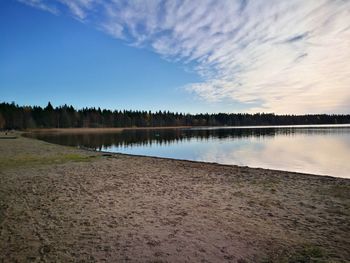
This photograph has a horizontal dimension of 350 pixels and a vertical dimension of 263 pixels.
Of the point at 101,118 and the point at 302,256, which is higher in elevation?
the point at 101,118

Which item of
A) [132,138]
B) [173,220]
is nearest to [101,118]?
[132,138]

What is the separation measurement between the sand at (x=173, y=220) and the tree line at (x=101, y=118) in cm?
9668

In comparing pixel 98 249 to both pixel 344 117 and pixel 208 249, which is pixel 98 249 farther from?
pixel 344 117

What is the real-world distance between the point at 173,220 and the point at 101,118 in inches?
5036

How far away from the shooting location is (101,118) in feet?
419

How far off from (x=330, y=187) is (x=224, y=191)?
4.30 metres

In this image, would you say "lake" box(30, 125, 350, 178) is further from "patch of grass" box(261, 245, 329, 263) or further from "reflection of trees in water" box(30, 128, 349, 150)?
"patch of grass" box(261, 245, 329, 263)

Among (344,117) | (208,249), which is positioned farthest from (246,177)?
(344,117)

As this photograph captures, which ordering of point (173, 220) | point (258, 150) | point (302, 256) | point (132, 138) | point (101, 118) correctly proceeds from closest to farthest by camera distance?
point (302, 256) → point (173, 220) → point (258, 150) → point (132, 138) → point (101, 118)

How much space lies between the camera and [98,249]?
4.48 metres

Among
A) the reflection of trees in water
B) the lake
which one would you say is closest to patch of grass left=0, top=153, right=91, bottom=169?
the lake

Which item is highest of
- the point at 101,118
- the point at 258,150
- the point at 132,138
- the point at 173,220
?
the point at 101,118

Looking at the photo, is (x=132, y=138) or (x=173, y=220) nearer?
(x=173, y=220)

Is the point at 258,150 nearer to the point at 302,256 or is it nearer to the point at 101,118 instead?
the point at 302,256
